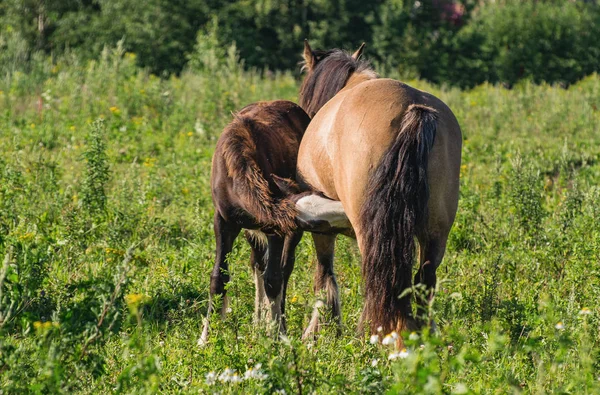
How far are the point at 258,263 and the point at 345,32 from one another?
74.3 ft

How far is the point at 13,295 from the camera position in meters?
3.99

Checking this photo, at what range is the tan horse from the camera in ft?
13.8

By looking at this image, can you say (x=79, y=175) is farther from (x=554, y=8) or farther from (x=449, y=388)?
(x=554, y=8)

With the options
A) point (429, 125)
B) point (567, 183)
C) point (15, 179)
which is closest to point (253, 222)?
point (429, 125)

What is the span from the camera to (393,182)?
4.20m

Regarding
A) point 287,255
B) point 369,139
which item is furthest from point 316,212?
point 287,255

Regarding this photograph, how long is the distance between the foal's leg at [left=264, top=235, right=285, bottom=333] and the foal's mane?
1563mm

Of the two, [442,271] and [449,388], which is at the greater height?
[449,388]

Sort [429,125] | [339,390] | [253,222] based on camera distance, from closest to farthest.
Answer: [339,390] < [429,125] < [253,222]

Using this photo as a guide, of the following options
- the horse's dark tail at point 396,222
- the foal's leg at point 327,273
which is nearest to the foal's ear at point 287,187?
the horse's dark tail at point 396,222

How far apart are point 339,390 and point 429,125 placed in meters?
1.71

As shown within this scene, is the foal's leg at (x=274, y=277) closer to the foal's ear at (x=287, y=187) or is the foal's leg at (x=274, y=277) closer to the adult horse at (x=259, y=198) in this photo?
the adult horse at (x=259, y=198)

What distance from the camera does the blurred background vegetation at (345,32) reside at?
2480cm

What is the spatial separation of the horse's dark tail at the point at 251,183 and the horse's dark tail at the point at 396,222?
667 mm
